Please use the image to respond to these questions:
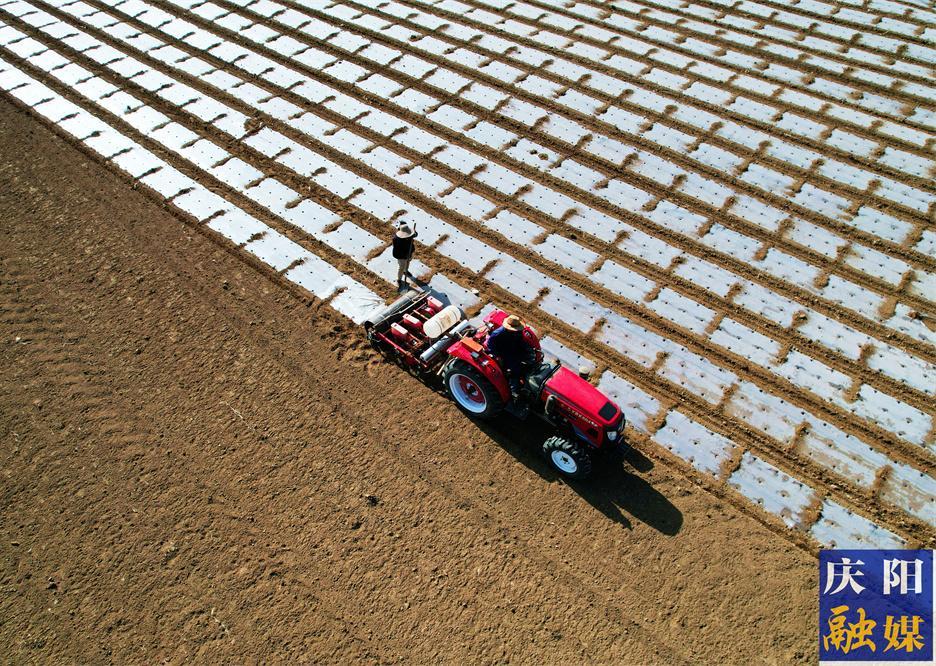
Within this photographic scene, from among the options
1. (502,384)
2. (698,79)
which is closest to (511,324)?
(502,384)

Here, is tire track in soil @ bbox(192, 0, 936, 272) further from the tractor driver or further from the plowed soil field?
the tractor driver

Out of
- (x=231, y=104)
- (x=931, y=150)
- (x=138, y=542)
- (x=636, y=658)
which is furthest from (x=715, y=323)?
(x=231, y=104)

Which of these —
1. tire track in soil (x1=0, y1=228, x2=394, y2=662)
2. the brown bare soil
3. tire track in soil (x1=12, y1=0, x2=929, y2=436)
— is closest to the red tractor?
the brown bare soil

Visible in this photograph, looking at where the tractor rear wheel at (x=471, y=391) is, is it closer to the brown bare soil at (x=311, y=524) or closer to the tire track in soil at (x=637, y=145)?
the brown bare soil at (x=311, y=524)

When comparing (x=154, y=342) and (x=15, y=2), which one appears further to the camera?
(x=15, y=2)

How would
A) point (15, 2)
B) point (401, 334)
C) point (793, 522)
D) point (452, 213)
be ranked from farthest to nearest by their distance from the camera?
point (15, 2) → point (452, 213) → point (401, 334) → point (793, 522)

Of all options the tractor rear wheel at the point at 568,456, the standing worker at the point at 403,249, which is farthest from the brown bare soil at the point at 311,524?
the standing worker at the point at 403,249

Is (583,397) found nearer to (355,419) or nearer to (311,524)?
(355,419)

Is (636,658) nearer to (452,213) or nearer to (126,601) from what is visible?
(126,601)
